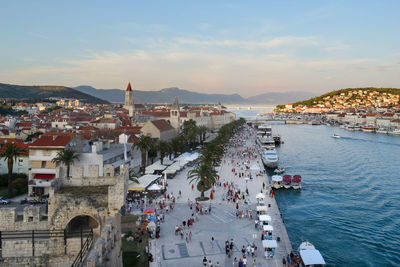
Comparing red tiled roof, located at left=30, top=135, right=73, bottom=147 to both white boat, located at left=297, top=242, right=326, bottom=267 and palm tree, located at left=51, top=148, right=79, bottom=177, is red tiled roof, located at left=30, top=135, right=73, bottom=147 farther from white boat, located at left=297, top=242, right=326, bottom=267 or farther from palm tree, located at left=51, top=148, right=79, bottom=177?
white boat, located at left=297, top=242, right=326, bottom=267

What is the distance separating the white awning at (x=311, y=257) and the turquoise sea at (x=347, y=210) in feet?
10.6

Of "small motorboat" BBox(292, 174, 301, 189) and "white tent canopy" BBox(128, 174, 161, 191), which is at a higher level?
"white tent canopy" BBox(128, 174, 161, 191)

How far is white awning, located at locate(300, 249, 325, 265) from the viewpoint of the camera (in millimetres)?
20958

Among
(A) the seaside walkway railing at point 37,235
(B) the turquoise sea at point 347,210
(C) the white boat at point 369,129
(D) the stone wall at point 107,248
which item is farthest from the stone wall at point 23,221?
(C) the white boat at point 369,129

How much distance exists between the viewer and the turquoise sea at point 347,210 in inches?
1026

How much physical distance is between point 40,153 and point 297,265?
30578mm

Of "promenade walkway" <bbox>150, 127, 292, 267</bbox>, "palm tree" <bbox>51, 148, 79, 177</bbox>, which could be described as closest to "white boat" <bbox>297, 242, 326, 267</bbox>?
"promenade walkway" <bbox>150, 127, 292, 267</bbox>

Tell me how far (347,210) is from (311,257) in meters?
17.1

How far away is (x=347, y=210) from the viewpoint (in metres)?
35.8

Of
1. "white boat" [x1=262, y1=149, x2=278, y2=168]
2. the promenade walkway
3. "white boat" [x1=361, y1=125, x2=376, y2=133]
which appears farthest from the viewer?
"white boat" [x1=361, y1=125, x2=376, y2=133]

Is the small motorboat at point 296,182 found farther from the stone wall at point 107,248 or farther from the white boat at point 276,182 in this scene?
the stone wall at point 107,248

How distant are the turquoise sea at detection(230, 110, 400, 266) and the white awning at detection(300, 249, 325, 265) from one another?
10.6 ft

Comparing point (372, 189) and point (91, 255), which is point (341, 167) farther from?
point (91, 255)

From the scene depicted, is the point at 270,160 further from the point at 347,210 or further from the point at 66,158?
the point at 66,158
